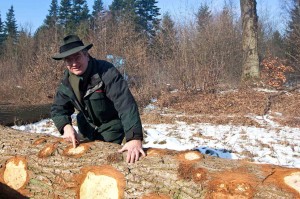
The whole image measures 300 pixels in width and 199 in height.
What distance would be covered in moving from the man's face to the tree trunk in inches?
434

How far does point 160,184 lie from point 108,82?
110cm

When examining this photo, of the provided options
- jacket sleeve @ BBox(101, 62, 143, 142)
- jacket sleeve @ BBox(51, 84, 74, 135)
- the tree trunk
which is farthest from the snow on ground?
the tree trunk

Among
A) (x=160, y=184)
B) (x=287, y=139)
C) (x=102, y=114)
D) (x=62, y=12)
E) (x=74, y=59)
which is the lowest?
(x=287, y=139)

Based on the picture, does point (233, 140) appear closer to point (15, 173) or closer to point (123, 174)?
point (123, 174)

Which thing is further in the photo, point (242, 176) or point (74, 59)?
point (74, 59)

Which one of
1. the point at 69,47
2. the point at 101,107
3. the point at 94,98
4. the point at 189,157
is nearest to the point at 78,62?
the point at 69,47

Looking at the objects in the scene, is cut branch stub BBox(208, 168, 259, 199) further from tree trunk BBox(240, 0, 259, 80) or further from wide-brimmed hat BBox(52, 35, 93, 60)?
tree trunk BBox(240, 0, 259, 80)

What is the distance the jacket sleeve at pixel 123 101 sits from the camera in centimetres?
252

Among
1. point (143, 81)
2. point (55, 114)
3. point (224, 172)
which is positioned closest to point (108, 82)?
point (55, 114)

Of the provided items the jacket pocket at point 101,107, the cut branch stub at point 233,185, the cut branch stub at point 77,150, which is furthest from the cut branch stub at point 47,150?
the cut branch stub at point 233,185

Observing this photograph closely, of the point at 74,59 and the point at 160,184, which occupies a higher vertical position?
the point at 74,59

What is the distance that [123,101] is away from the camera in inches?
107

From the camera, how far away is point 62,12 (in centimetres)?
3903

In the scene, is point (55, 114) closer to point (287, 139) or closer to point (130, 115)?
point (130, 115)
